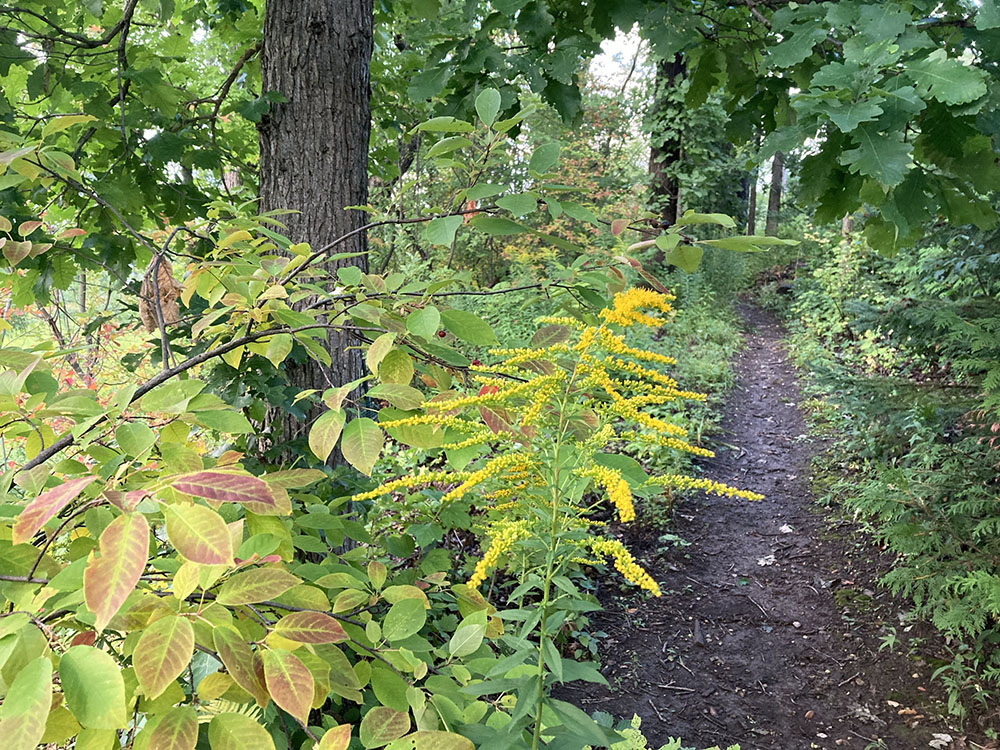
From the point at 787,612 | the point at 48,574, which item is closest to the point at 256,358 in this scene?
the point at 48,574

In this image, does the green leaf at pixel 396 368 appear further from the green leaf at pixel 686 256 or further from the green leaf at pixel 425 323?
the green leaf at pixel 686 256

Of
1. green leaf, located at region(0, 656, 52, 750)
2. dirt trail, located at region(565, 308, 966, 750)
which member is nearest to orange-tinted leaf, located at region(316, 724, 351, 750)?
green leaf, located at region(0, 656, 52, 750)

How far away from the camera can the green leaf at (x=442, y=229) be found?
1.10 metres

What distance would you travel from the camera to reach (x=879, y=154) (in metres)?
1.19

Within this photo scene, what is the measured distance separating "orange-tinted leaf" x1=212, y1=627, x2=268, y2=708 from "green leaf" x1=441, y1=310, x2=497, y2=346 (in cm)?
59

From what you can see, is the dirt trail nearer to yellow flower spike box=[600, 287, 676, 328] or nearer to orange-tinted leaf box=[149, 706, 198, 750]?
yellow flower spike box=[600, 287, 676, 328]

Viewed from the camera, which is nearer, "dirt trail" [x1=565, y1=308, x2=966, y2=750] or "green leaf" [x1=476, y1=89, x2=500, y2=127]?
"green leaf" [x1=476, y1=89, x2=500, y2=127]

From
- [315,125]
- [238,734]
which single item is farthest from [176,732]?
[315,125]

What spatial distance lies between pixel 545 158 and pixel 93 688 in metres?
1.02

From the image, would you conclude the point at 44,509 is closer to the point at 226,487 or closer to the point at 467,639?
the point at 226,487

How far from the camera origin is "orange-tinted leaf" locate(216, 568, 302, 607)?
2.47 ft

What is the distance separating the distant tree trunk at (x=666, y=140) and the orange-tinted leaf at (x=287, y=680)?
9425 mm

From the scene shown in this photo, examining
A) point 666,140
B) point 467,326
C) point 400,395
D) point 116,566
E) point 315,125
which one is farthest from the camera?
point 666,140

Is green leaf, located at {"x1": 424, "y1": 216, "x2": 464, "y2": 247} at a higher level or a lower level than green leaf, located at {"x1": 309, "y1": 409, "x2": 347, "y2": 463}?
higher
